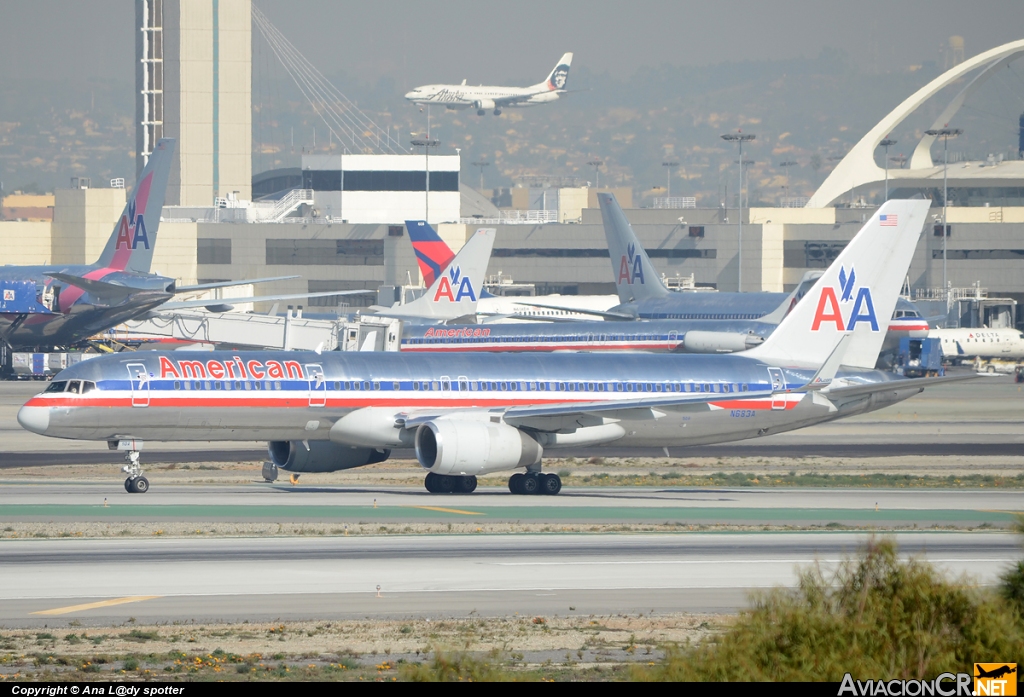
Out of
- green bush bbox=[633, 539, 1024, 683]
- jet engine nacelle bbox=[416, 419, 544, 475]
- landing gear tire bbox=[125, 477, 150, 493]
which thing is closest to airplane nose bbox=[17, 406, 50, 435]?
landing gear tire bbox=[125, 477, 150, 493]

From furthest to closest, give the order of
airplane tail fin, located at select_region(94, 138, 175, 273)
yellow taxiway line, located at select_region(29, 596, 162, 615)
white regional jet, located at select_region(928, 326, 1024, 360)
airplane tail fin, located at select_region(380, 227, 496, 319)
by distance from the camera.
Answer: white regional jet, located at select_region(928, 326, 1024, 360) < airplane tail fin, located at select_region(380, 227, 496, 319) < airplane tail fin, located at select_region(94, 138, 175, 273) < yellow taxiway line, located at select_region(29, 596, 162, 615)

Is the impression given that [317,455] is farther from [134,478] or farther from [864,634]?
[864,634]

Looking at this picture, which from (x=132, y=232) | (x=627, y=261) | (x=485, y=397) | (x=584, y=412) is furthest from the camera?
(x=627, y=261)

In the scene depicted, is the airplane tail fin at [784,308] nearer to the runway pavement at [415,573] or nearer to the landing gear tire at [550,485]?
the landing gear tire at [550,485]

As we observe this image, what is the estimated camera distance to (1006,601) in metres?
13.6

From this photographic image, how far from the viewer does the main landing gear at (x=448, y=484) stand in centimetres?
4153

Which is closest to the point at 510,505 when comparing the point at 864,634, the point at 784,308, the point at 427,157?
the point at 864,634

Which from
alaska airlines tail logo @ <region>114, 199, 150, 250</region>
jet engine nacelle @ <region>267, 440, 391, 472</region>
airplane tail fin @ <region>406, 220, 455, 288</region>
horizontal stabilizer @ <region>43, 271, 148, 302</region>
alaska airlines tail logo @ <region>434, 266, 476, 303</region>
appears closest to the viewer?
jet engine nacelle @ <region>267, 440, 391, 472</region>

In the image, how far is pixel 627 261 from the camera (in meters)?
107

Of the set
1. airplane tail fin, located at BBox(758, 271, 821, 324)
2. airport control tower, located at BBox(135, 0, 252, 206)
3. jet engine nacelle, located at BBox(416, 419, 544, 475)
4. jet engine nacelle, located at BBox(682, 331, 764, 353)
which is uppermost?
airport control tower, located at BBox(135, 0, 252, 206)

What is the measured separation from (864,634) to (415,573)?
1558 centimetres

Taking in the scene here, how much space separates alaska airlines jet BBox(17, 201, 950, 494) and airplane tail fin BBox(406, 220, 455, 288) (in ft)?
214

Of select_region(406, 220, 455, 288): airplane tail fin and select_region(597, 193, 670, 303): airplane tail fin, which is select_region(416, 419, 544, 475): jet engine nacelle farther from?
select_region(406, 220, 455, 288): airplane tail fin

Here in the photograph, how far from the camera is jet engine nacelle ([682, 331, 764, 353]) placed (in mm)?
85312
